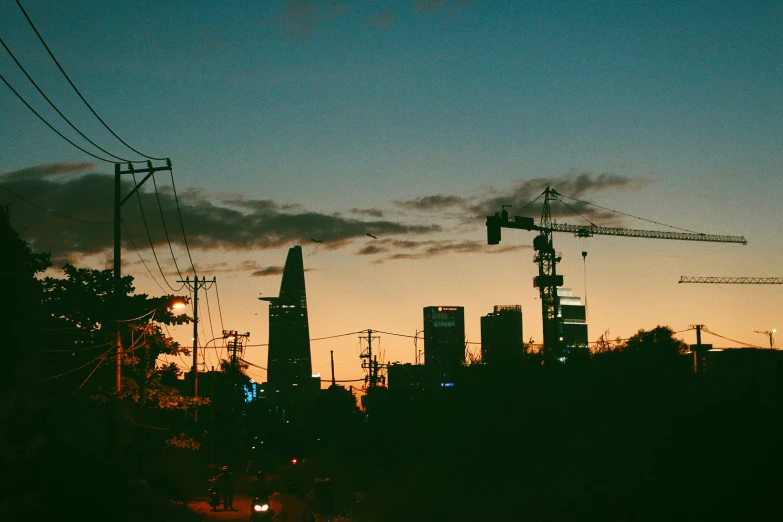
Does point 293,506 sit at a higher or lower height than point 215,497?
lower

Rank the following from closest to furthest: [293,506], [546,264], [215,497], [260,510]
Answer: [260,510], [293,506], [215,497], [546,264]

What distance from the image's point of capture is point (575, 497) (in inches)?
1161

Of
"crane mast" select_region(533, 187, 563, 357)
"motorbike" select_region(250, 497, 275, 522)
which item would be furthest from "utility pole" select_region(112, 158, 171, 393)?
"crane mast" select_region(533, 187, 563, 357)

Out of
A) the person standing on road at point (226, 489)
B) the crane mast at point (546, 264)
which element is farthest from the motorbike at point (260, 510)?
the crane mast at point (546, 264)

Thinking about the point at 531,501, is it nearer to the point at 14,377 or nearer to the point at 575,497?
the point at 575,497

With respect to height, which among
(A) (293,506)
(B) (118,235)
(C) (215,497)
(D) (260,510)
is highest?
(B) (118,235)

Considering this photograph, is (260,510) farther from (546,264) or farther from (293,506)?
(546,264)

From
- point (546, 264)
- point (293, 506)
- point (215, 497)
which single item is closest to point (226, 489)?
point (215, 497)

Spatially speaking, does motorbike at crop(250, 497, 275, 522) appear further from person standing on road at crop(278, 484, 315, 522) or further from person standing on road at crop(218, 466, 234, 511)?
person standing on road at crop(218, 466, 234, 511)

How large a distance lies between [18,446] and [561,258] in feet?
457

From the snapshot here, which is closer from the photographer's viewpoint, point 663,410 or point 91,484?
point 91,484

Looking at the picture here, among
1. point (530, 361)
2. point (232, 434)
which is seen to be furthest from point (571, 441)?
point (232, 434)

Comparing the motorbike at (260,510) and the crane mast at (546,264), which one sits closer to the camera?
the motorbike at (260,510)

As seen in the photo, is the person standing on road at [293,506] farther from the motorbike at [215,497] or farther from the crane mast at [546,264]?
the crane mast at [546,264]
